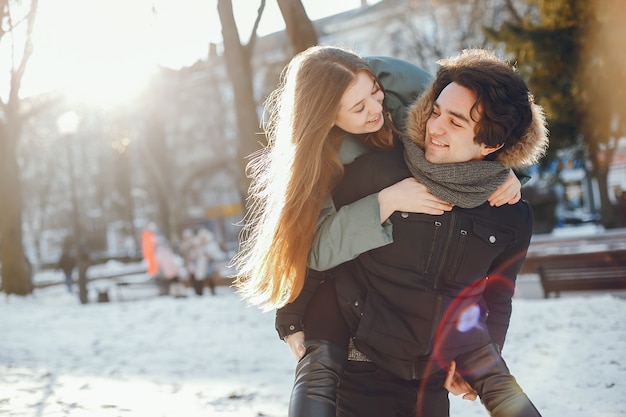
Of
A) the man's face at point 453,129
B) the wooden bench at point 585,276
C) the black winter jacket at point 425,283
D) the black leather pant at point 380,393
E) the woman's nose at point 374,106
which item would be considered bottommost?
the wooden bench at point 585,276

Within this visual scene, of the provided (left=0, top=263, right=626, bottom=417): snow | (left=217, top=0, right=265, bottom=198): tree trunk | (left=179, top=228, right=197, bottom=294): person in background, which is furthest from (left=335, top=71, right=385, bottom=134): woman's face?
(left=179, top=228, right=197, bottom=294): person in background

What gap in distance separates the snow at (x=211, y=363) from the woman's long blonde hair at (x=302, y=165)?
6.10 ft

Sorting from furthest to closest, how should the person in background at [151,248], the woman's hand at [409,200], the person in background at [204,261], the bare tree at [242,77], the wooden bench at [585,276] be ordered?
the person in background at [151,248] → the person in background at [204,261] → the wooden bench at [585,276] → the bare tree at [242,77] → the woman's hand at [409,200]

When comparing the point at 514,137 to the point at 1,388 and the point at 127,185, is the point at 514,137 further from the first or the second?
the point at 127,185

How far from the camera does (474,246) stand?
7.48ft

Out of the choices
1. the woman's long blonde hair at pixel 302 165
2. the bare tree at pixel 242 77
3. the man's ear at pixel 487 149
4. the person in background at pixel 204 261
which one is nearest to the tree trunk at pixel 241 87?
the bare tree at pixel 242 77

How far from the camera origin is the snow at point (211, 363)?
4145 mm

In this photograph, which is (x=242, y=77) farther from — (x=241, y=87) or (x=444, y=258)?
(x=444, y=258)

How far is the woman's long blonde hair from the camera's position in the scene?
2373mm

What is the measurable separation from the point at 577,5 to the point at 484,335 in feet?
46.8

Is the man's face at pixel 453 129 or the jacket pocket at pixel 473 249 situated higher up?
the man's face at pixel 453 129

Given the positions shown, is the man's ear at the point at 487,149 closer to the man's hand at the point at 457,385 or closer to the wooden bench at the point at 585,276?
the man's hand at the point at 457,385

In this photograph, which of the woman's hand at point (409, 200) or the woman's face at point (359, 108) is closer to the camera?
the woman's hand at point (409, 200)

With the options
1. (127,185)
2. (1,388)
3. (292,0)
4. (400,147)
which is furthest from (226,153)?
(400,147)
